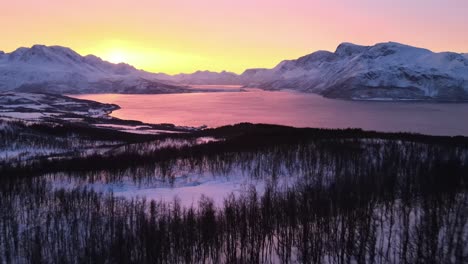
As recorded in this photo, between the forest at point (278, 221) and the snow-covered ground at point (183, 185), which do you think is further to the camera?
the snow-covered ground at point (183, 185)

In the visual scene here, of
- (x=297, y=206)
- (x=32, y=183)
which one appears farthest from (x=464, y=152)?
(x=32, y=183)

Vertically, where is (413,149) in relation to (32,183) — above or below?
above

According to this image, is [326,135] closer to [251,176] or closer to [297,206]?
[251,176]

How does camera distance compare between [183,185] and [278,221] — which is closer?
[278,221]

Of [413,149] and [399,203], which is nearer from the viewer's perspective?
[399,203]

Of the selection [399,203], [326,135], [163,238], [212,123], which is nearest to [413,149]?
[326,135]

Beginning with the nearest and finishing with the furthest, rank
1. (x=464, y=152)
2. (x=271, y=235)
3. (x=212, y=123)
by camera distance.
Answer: (x=271, y=235), (x=464, y=152), (x=212, y=123)

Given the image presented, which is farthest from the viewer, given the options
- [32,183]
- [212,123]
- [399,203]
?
[212,123]

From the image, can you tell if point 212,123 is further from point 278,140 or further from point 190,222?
point 190,222

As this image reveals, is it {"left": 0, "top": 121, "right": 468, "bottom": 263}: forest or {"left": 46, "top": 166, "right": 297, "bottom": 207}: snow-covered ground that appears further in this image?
{"left": 46, "top": 166, "right": 297, "bottom": 207}: snow-covered ground

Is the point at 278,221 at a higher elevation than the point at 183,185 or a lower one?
higher
